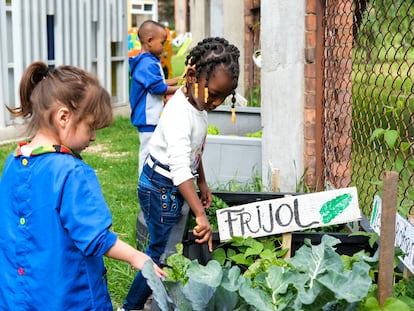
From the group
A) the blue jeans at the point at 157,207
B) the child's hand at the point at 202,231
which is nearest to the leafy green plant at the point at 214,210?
the blue jeans at the point at 157,207

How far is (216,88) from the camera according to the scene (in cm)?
323

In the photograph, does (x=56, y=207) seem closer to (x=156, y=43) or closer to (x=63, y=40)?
(x=156, y=43)

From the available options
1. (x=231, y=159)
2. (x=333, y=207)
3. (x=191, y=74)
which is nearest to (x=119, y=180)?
(x=231, y=159)

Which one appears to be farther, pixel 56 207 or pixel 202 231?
pixel 202 231

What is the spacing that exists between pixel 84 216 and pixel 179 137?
98 cm

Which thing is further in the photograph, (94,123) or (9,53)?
(9,53)

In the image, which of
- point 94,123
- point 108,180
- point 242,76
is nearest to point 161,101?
point 108,180

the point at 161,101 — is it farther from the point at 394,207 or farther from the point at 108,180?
the point at 394,207

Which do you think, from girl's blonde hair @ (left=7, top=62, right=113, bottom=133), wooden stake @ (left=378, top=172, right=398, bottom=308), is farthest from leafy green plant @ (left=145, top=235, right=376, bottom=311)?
girl's blonde hair @ (left=7, top=62, right=113, bottom=133)

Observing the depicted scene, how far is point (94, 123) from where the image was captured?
2.51m

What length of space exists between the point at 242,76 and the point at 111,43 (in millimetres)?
4738

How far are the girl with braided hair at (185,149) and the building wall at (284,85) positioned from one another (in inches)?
44.1

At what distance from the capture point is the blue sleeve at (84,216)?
7.75ft

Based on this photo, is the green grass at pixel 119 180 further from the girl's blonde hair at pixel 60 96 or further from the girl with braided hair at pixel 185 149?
the girl's blonde hair at pixel 60 96
